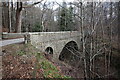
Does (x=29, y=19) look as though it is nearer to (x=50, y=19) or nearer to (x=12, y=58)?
(x=50, y=19)

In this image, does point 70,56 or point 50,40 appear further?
point 70,56

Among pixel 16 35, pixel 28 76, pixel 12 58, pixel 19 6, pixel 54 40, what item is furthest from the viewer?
pixel 19 6

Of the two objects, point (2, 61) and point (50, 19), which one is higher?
point (50, 19)

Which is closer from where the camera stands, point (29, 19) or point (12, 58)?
point (12, 58)

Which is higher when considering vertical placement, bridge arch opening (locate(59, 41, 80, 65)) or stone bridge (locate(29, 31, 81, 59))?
stone bridge (locate(29, 31, 81, 59))

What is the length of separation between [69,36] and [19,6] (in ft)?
17.2

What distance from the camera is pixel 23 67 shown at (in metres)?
3.79

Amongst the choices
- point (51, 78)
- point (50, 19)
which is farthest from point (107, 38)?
point (50, 19)

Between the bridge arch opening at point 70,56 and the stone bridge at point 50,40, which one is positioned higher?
the stone bridge at point 50,40

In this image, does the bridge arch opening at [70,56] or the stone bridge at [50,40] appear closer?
the stone bridge at [50,40]

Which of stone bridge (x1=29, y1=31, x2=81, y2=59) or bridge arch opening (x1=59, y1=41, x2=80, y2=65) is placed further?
bridge arch opening (x1=59, y1=41, x2=80, y2=65)

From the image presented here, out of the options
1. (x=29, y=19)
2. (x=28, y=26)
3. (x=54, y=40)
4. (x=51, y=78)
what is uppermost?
(x=29, y=19)

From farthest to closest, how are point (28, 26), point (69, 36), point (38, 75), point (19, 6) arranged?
point (28, 26) < point (69, 36) < point (19, 6) < point (38, 75)

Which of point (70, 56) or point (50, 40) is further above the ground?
point (50, 40)
